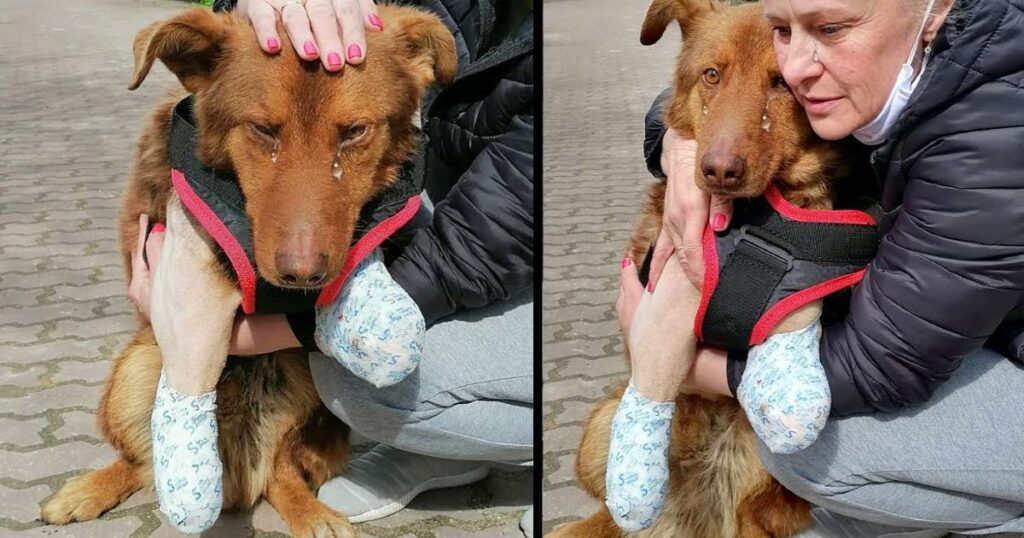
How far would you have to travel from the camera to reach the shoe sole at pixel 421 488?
3.01m

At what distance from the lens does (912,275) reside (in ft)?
6.29

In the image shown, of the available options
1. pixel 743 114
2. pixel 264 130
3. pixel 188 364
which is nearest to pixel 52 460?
pixel 188 364

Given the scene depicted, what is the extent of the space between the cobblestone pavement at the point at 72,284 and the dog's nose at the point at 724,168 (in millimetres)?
1547

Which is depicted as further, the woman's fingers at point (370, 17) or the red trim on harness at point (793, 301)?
the woman's fingers at point (370, 17)

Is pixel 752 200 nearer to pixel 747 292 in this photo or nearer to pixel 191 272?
pixel 747 292

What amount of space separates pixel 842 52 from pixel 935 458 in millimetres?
1048

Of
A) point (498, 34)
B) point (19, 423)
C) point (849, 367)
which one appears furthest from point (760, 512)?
point (19, 423)

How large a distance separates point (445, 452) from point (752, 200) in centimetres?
138

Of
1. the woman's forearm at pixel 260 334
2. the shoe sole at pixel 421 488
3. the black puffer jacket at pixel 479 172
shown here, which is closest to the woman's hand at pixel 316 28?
the black puffer jacket at pixel 479 172

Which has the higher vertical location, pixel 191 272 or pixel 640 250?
pixel 191 272

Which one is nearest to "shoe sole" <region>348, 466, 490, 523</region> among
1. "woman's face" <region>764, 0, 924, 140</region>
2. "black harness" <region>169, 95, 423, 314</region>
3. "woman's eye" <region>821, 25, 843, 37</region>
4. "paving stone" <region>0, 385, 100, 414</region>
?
"black harness" <region>169, 95, 423, 314</region>

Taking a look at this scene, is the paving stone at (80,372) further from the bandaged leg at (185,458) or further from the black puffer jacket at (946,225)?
the black puffer jacket at (946,225)

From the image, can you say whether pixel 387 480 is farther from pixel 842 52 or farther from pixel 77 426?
pixel 842 52

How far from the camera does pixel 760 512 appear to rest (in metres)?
2.52
